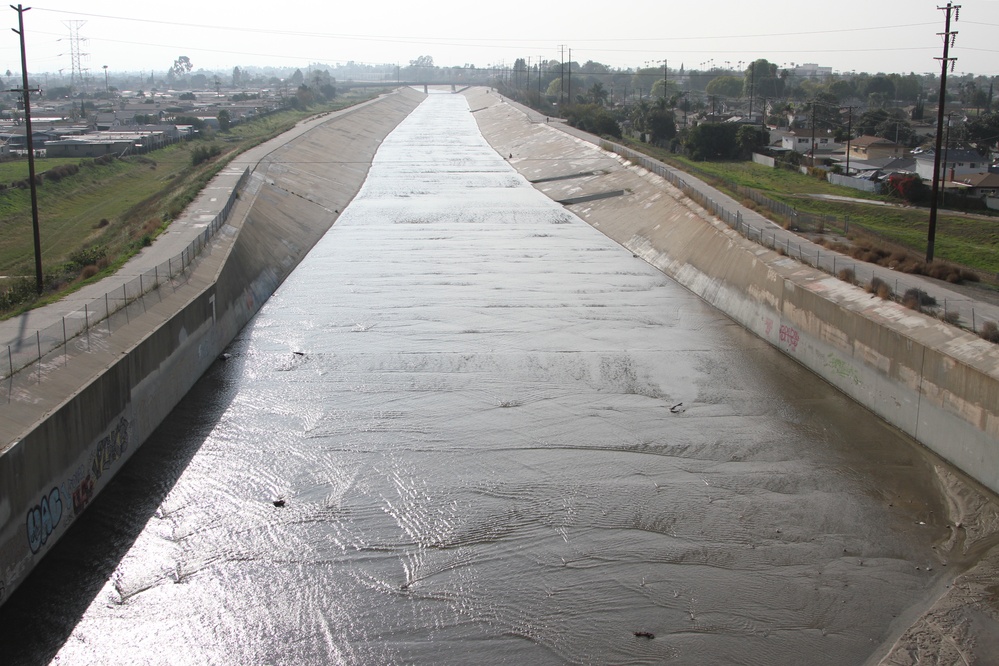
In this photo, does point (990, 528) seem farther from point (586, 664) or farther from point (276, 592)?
point (276, 592)

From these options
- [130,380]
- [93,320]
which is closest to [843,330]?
[130,380]

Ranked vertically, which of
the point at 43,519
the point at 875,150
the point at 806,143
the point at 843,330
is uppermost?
the point at 806,143

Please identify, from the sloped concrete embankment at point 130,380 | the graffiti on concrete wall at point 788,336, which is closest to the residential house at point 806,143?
the sloped concrete embankment at point 130,380

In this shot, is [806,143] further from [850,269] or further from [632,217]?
[850,269]

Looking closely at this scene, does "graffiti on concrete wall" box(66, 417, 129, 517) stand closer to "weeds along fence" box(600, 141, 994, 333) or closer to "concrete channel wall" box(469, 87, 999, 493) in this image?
"concrete channel wall" box(469, 87, 999, 493)

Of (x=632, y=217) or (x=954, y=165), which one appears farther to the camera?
(x=954, y=165)

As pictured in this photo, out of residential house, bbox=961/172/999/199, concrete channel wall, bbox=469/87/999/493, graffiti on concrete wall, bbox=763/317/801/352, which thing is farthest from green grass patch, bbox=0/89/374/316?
residential house, bbox=961/172/999/199

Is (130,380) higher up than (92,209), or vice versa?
(92,209)
